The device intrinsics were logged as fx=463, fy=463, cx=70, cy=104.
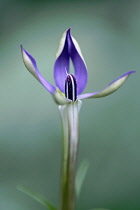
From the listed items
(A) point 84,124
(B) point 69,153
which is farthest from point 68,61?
(A) point 84,124

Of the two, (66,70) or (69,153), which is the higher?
(66,70)

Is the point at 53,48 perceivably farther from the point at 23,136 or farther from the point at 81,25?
the point at 23,136

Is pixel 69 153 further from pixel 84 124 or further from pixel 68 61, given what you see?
pixel 84 124

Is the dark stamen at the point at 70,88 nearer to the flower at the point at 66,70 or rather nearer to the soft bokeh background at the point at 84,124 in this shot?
the flower at the point at 66,70

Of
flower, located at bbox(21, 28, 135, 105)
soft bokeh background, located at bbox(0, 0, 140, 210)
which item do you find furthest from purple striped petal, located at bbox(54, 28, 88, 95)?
soft bokeh background, located at bbox(0, 0, 140, 210)

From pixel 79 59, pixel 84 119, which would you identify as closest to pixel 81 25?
pixel 84 119

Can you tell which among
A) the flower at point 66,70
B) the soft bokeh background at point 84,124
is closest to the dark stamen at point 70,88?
the flower at point 66,70
